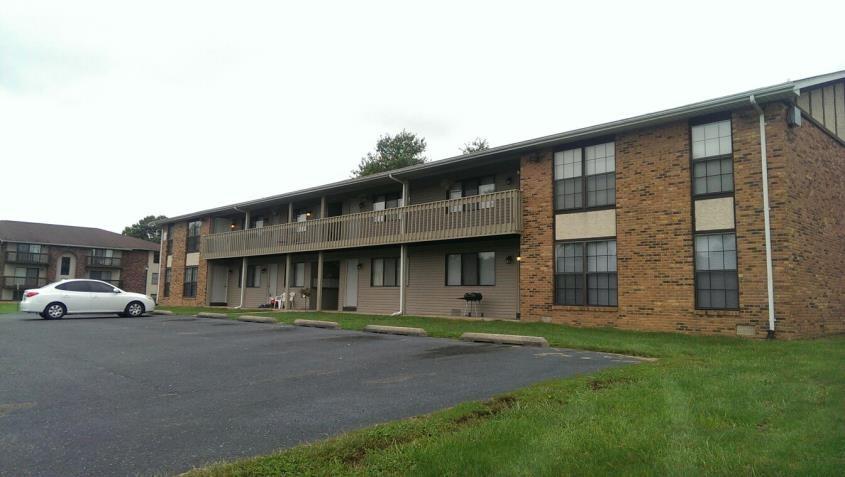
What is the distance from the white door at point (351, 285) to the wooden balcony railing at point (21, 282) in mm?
37297

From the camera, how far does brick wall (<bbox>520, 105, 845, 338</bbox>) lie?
12.2 metres

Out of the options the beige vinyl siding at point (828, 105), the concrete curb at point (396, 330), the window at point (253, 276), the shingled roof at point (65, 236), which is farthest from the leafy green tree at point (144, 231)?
the beige vinyl siding at point (828, 105)

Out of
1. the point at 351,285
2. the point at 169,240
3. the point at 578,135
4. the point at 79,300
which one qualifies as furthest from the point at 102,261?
the point at 578,135

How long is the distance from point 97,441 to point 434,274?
16438 mm

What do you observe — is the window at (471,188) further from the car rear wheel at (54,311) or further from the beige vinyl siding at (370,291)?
the car rear wheel at (54,311)

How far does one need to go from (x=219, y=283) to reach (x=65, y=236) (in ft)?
99.1

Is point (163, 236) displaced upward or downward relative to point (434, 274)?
upward

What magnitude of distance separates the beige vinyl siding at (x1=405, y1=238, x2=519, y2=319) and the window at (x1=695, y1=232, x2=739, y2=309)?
6138 mm

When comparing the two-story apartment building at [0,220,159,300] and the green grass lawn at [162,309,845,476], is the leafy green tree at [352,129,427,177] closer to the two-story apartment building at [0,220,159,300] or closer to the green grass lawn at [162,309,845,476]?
the two-story apartment building at [0,220,159,300]

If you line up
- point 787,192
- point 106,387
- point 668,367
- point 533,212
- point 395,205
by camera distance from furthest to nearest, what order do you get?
point 395,205
point 533,212
point 787,192
point 668,367
point 106,387

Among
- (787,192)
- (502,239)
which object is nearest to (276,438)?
(787,192)

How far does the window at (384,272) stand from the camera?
2231 cm

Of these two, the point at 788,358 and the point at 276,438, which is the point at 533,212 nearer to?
the point at 788,358

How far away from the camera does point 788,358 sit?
8.63 m
